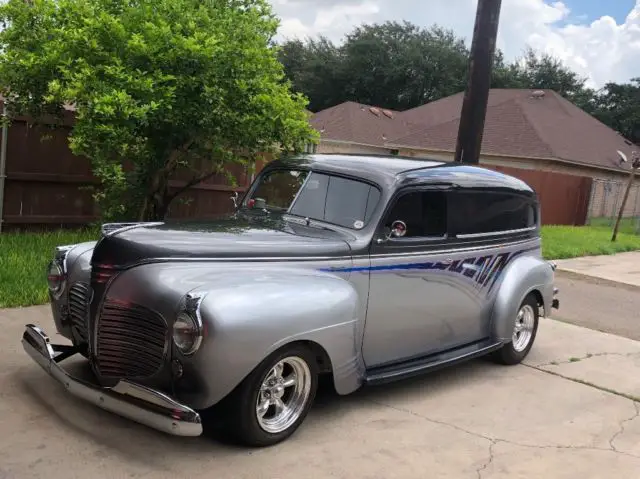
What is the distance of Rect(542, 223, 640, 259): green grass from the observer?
1509 centimetres

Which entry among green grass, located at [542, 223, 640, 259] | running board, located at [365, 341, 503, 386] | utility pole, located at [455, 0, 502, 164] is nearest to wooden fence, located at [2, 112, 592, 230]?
utility pole, located at [455, 0, 502, 164]

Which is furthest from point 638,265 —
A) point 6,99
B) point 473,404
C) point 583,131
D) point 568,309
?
→ point 583,131

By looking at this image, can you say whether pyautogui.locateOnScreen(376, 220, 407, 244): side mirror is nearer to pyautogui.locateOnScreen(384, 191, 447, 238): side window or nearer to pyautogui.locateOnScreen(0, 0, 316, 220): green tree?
pyautogui.locateOnScreen(384, 191, 447, 238): side window

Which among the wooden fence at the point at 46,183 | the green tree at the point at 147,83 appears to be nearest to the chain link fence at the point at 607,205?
the wooden fence at the point at 46,183

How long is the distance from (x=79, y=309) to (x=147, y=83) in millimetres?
3692

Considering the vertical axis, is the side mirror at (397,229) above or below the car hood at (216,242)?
above

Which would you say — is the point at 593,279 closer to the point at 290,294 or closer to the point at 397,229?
the point at 397,229

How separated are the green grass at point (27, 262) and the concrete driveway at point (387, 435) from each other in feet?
2.05

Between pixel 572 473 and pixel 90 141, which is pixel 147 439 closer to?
pixel 572 473

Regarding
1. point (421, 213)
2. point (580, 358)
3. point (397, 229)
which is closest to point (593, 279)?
point (580, 358)

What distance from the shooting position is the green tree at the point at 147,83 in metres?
7.61

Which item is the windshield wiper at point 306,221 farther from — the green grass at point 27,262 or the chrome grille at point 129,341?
the green grass at point 27,262

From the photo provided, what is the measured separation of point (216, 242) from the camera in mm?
4145

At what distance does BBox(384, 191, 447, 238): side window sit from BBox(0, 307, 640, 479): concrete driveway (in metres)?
1.27
